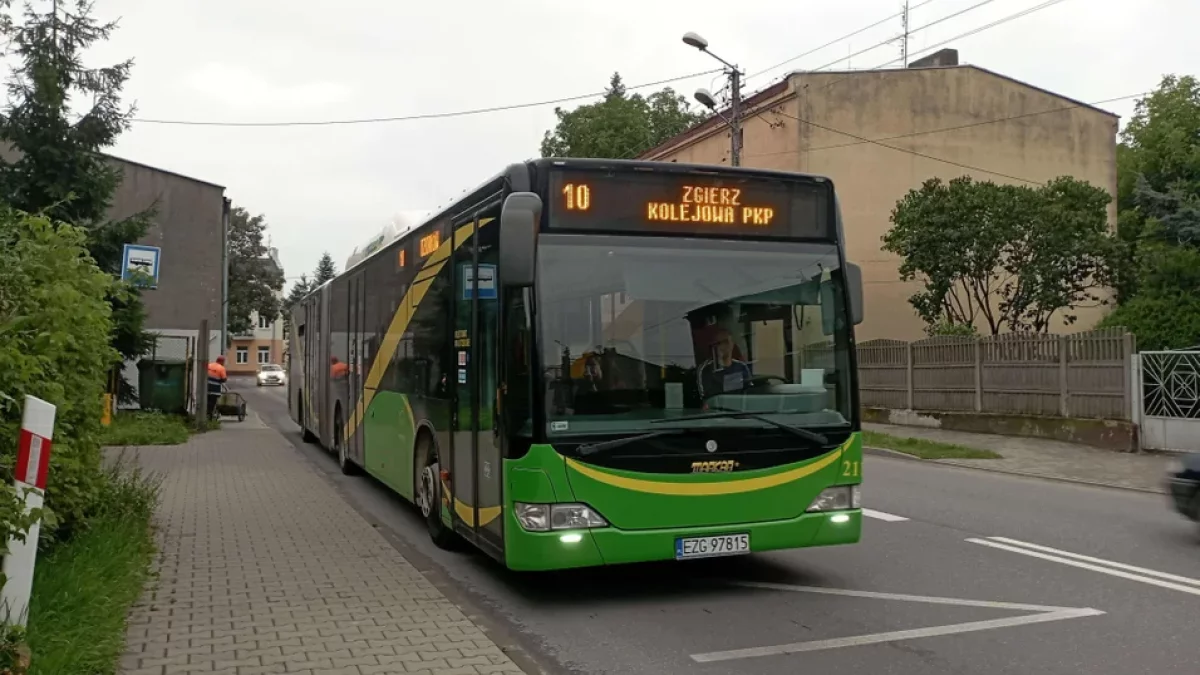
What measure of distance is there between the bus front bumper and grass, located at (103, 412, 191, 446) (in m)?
13.0

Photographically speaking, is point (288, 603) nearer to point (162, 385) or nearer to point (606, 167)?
point (606, 167)

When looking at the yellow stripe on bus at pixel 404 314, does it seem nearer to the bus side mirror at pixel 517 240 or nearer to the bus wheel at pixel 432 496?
the bus side mirror at pixel 517 240

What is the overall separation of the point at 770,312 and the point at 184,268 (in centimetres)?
3573

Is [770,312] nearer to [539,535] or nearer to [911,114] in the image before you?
[539,535]

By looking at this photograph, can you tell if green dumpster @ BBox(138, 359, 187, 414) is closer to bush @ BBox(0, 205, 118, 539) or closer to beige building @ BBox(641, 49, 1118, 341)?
bush @ BBox(0, 205, 118, 539)

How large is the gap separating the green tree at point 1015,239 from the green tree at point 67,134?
18790mm

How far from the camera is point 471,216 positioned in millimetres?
7793

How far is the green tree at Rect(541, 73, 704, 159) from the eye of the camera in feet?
173

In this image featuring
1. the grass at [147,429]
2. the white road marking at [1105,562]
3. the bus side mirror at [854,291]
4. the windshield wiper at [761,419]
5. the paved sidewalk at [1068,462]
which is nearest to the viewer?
the windshield wiper at [761,419]

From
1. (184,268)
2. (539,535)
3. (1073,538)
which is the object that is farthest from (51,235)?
(184,268)

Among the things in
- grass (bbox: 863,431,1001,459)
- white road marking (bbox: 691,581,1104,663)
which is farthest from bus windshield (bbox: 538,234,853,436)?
grass (bbox: 863,431,1001,459)

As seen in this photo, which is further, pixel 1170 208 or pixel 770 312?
pixel 1170 208

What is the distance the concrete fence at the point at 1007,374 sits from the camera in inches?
709

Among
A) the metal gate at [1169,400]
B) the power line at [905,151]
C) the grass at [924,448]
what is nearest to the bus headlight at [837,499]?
the grass at [924,448]
